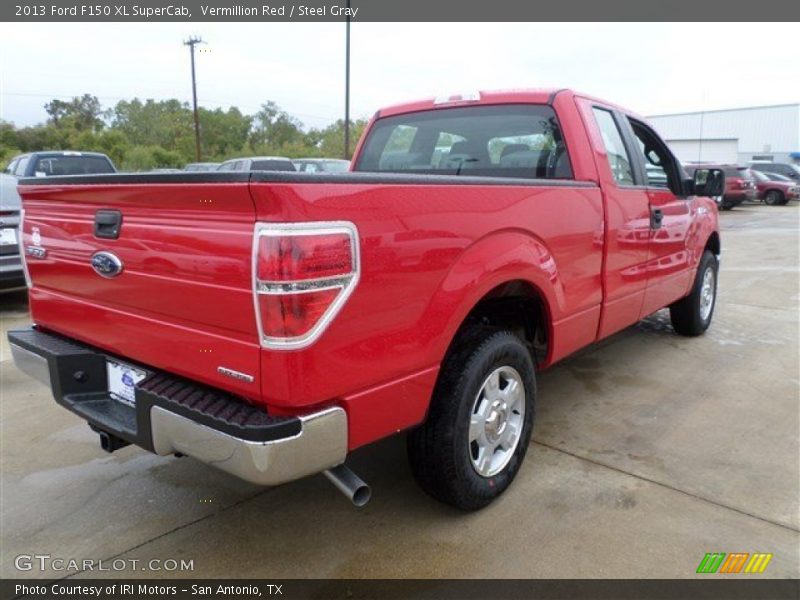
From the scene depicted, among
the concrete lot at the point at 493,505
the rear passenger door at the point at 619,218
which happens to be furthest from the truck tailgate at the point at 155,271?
the rear passenger door at the point at 619,218

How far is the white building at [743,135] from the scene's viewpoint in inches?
2002

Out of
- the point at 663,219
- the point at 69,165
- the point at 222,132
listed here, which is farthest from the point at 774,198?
the point at 222,132

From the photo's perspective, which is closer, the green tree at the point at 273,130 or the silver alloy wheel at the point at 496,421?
the silver alloy wheel at the point at 496,421

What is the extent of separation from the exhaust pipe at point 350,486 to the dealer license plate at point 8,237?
5889 millimetres

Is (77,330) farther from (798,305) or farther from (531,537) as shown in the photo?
(798,305)

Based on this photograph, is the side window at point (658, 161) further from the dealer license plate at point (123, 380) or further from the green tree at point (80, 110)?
the green tree at point (80, 110)

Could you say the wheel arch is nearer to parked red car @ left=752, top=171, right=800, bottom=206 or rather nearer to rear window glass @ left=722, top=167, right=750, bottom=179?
rear window glass @ left=722, top=167, right=750, bottom=179

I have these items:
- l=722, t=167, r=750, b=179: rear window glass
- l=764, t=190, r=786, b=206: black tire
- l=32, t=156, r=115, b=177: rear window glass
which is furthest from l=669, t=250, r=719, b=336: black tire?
l=764, t=190, r=786, b=206: black tire

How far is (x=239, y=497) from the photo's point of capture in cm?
297

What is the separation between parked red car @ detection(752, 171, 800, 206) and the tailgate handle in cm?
3049

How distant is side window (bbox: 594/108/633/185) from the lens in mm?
3734

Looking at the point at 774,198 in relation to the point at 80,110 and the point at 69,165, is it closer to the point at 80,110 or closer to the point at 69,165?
the point at 69,165

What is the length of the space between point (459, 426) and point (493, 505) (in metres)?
0.62

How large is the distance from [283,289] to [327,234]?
220 millimetres
